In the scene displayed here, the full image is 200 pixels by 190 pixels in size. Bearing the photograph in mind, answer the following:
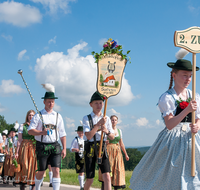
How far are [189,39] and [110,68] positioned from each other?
1.96 metres

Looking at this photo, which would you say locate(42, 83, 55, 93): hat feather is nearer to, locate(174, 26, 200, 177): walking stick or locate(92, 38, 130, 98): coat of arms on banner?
locate(92, 38, 130, 98): coat of arms on banner

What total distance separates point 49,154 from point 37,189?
95cm

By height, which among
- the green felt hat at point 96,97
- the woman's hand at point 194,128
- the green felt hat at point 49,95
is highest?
the green felt hat at point 49,95

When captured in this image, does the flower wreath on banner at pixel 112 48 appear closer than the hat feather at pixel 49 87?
Yes

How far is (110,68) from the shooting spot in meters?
5.81

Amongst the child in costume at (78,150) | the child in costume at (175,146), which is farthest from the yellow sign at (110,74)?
the child in costume at (78,150)

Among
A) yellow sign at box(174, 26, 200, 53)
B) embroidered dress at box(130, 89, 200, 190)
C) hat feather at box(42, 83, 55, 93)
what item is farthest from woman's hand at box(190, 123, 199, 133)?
hat feather at box(42, 83, 55, 93)

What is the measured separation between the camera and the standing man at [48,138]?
634cm

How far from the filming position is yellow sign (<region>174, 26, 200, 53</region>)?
13.5 ft

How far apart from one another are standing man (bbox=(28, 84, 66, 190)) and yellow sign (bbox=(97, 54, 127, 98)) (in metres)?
1.46

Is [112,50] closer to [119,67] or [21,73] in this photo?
[119,67]

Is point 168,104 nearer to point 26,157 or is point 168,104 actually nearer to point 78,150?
point 26,157

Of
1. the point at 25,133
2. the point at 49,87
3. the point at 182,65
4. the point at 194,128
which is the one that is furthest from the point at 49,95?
the point at 194,128

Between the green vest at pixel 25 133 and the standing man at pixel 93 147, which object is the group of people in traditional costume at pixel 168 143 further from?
the green vest at pixel 25 133
